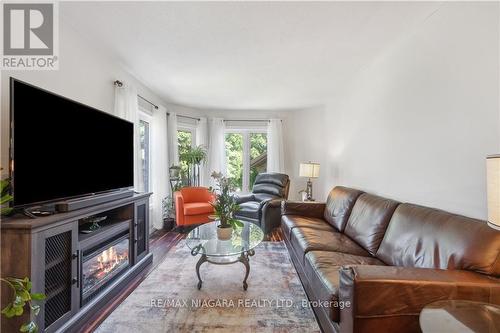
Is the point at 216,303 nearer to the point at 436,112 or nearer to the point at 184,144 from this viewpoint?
the point at 436,112

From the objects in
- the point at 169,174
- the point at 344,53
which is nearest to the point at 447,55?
the point at 344,53

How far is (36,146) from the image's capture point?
1.50 m

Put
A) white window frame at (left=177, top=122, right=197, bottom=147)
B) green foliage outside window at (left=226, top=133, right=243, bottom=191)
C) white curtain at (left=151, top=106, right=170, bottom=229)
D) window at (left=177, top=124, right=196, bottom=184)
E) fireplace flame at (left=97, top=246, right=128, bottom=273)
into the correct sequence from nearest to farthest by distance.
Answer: fireplace flame at (left=97, top=246, right=128, bottom=273)
white curtain at (left=151, top=106, right=170, bottom=229)
window at (left=177, top=124, right=196, bottom=184)
white window frame at (left=177, top=122, right=197, bottom=147)
green foliage outside window at (left=226, top=133, right=243, bottom=191)

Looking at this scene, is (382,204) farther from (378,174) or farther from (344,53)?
(344,53)

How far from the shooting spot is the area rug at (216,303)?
1.67 m

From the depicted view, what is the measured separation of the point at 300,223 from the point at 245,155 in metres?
2.84

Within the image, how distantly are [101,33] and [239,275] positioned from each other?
270 centimetres

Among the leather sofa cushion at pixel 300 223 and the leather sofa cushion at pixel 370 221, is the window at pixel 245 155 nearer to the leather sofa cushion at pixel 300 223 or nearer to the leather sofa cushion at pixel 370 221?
the leather sofa cushion at pixel 300 223

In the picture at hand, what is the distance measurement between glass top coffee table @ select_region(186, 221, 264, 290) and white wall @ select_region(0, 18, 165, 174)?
1.57 meters

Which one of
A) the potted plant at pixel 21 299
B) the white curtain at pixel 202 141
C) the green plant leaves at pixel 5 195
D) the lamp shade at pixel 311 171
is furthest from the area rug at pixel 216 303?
the white curtain at pixel 202 141

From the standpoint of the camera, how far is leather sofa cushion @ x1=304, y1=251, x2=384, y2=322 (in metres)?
1.36

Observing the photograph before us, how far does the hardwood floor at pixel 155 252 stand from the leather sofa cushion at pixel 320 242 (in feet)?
3.71

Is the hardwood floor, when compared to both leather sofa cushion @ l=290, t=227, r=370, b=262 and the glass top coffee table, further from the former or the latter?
leather sofa cushion @ l=290, t=227, r=370, b=262

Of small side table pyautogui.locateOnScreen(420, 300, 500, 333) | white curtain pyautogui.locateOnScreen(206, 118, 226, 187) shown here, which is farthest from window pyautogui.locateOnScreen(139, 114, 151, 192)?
small side table pyautogui.locateOnScreen(420, 300, 500, 333)
